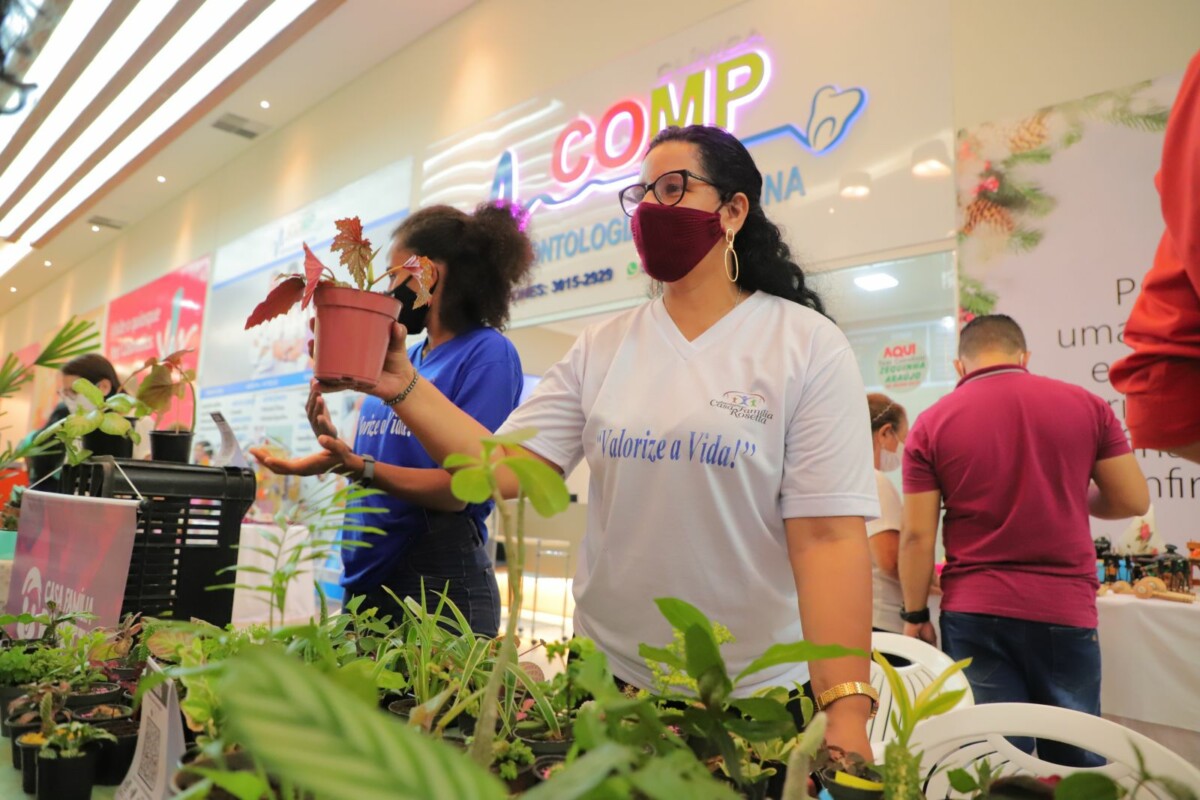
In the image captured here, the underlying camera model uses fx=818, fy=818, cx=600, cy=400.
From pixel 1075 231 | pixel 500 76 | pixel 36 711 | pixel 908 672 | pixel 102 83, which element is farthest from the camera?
pixel 500 76

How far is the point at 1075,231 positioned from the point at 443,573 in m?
2.63

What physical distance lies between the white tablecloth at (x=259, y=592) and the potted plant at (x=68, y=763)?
75 centimetres

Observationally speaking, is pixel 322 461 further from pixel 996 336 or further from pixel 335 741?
pixel 996 336

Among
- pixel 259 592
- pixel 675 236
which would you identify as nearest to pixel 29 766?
pixel 675 236

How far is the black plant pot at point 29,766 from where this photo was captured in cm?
77

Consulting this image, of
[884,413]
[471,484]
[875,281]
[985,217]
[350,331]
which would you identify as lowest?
[471,484]

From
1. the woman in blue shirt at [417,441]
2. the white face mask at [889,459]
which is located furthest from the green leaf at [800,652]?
the white face mask at [889,459]

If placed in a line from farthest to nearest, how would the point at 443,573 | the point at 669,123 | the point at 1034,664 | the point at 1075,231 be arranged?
the point at 669,123
the point at 1075,231
the point at 1034,664
the point at 443,573

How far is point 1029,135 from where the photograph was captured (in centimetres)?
310

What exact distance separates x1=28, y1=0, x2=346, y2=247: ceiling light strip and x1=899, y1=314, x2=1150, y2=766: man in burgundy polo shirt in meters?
3.65

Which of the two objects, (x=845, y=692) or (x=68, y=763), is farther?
(x=845, y=692)

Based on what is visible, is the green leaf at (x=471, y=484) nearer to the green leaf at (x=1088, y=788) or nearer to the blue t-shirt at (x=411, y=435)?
the green leaf at (x=1088, y=788)

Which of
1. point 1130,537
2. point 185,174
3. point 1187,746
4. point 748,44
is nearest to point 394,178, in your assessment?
point 748,44

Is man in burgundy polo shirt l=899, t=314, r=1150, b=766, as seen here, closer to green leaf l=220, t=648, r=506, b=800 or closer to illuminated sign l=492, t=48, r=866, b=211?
illuminated sign l=492, t=48, r=866, b=211
